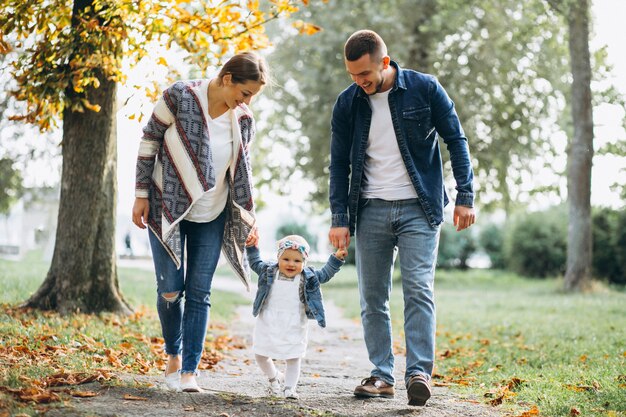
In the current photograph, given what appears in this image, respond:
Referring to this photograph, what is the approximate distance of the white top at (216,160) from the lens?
4.62 metres

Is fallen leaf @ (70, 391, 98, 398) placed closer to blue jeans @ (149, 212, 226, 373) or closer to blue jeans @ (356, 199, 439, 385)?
blue jeans @ (149, 212, 226, 373)

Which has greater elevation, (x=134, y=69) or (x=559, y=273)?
(x=134, y=69)

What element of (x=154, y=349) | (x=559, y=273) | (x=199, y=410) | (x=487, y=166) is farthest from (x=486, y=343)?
(x=559, y=273)

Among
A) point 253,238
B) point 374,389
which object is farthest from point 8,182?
point 374,389

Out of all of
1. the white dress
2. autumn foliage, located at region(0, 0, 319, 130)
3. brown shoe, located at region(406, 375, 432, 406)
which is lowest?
brown shoe, located at region(406, 375, 432, 406)

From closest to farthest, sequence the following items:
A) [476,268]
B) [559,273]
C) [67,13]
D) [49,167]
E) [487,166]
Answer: [67,13] < [49,167] < [487,166] < [559,273] < [476,268]

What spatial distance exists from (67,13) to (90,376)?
4.13 m

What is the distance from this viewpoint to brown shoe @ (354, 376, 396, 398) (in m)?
4.77

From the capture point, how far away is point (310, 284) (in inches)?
190

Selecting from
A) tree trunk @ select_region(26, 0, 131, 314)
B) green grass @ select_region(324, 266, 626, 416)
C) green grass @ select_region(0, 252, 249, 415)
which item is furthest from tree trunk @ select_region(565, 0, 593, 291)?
tree trunk @ select_region(26, 0, 131, 314)

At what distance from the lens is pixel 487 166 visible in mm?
21797

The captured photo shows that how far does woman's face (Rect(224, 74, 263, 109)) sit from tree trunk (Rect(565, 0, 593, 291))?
1406cm

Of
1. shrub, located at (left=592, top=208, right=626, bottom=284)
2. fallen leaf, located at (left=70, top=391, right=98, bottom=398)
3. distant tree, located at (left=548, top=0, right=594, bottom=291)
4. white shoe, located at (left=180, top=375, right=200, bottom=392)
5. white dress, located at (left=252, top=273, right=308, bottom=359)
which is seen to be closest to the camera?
fallen leaf, located at (left=70, top=391, right=98, bottom=398)

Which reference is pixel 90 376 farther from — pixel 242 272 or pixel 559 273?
pixel 559 273
